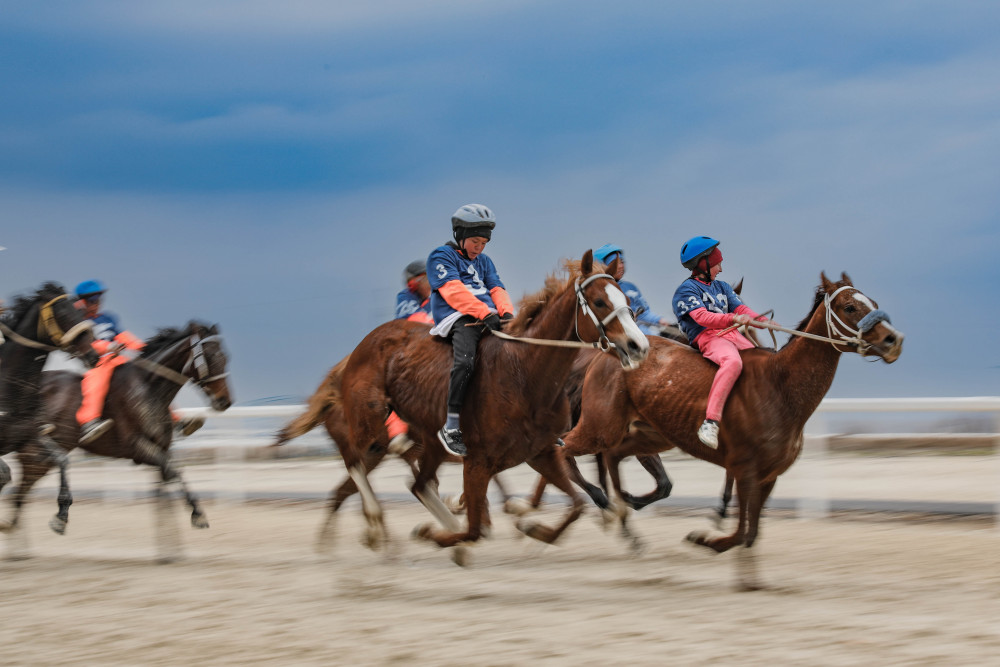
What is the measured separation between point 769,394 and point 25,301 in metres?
5.93

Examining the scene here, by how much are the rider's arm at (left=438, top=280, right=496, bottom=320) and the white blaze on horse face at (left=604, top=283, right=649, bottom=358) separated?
0.97 metres

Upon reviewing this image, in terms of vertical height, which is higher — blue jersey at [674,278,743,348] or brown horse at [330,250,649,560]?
blue jersey at [674,278,743,348]

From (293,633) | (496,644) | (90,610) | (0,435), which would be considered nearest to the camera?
(496,644)

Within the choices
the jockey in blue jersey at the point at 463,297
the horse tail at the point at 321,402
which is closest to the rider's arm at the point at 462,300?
the jockey in blue jersey at the point at 463,297

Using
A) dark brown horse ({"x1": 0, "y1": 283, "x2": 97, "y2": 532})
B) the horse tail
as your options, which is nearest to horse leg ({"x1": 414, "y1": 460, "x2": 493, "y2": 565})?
the horse tail

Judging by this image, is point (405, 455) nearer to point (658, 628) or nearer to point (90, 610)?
point (90, 610)

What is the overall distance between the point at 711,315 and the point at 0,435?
5624 millimetres

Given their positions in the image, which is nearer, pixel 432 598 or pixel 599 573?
pixel 432 598

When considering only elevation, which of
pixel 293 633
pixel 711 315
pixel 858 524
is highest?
pixel 711 315

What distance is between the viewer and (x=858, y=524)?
31.8ft

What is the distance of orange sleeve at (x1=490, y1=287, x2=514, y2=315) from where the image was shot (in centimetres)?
744

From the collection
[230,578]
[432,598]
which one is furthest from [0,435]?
[432,598]

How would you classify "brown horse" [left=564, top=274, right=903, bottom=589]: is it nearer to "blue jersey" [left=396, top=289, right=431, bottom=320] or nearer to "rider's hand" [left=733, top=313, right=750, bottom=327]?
"rider's hand" [left=733, top=313, right=750, bottom=327]

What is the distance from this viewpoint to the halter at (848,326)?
21.7 feet
